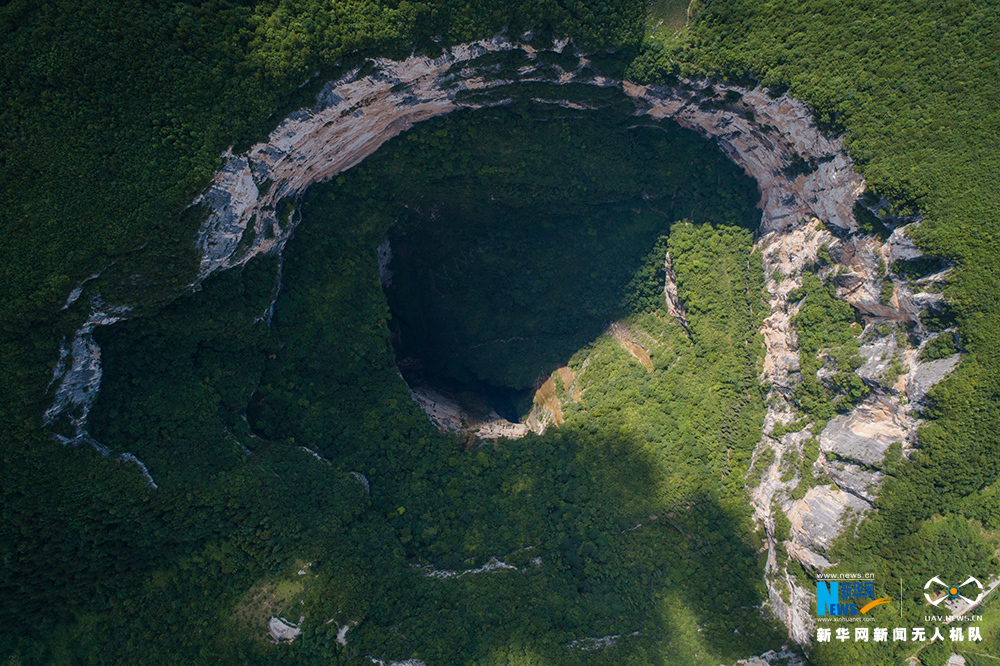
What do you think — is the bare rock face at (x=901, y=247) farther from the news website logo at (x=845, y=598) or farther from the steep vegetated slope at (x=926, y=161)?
the news website logo at (x=845, y=598)

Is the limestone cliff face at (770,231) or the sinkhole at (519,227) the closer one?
the limestone cliff face at (770,231)

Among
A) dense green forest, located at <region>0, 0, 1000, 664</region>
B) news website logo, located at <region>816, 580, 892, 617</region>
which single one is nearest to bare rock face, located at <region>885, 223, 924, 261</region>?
dense green forest, located at <region>0, 0, 1000, 664</region>

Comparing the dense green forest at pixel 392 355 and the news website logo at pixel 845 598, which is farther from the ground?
the dense green forest at pixel 392 355

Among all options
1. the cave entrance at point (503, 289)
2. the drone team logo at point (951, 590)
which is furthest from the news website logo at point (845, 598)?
the cave entrance at point (503, 289)

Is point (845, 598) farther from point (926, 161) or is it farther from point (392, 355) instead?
point (392, 355)

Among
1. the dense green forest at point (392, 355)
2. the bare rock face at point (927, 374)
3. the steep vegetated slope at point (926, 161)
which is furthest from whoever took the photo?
the bare rock face at point (927, 374)

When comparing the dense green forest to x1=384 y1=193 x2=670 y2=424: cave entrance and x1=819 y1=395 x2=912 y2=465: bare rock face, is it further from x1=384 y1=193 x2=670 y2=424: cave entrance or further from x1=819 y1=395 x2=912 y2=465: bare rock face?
x1=819 y1=395 x2=912 y2=465: bare rock face

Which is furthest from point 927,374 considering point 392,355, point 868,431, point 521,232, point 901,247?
point 392,355
